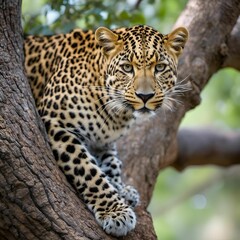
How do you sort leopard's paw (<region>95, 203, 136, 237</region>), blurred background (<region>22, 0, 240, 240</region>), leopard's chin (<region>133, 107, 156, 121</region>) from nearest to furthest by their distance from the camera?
leopard's paw (<region>95, 203, 136, 237</region>) → leopard's chin (<region>133, 107, 156, 121</region>) → blurred background (<region>22, 0, 240, 240</region>)

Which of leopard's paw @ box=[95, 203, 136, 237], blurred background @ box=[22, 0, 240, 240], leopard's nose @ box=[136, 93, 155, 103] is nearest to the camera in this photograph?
leopard's paw @ box=[95, 203, 136, 237]

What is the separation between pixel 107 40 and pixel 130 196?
1.38m

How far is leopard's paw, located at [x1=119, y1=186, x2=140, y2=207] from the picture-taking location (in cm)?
612

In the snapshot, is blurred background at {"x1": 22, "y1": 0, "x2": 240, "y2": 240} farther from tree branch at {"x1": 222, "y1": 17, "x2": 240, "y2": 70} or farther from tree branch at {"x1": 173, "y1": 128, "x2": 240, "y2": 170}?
tree branch at {"x1": 222, "y1": 17, "x2": 240, "y2": 70}

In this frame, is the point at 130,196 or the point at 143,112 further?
the point at 130,196

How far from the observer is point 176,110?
7.11 m

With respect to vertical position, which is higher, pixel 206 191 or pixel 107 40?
pixel 107 40

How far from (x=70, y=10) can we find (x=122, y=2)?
5.95 feet

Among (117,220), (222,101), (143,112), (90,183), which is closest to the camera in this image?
(117,220)

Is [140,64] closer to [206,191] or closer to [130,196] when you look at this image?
[130,196]

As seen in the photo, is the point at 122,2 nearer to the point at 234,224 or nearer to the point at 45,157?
the point at 45,157

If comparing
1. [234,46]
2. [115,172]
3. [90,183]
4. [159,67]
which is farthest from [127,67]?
[234,46]

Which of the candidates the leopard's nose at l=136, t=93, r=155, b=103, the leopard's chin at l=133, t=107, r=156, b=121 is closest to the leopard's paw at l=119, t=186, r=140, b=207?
the leopard's chin at l=133, t=107, r=156, b=121

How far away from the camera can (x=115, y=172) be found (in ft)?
20.8
